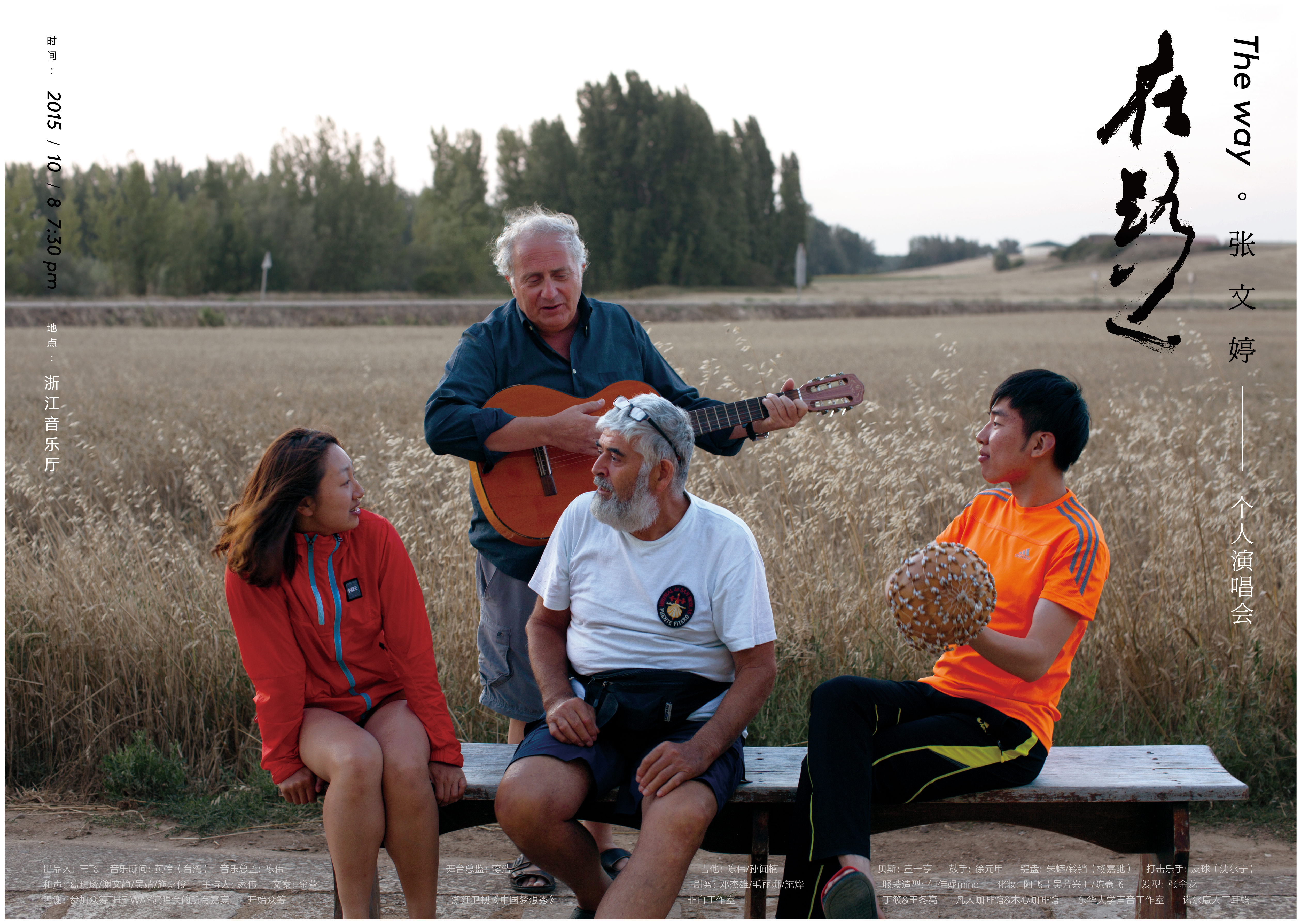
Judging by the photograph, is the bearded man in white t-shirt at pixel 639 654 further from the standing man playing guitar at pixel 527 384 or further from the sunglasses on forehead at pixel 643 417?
the standing man playing guitar at pixel 527 384

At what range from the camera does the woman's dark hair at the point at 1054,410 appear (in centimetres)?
259

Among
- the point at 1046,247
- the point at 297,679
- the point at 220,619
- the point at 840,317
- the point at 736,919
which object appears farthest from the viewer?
the point at 1046,247

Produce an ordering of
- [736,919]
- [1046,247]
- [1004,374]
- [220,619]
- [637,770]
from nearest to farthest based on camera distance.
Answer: [637,770] → [736,919] → [220,619] → [1004,374] → [1046,247]

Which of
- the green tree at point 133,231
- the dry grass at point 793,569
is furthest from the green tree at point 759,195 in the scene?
the dry grass at point 793,569

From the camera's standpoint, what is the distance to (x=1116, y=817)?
2.65 m

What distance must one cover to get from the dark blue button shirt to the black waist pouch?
630 mm

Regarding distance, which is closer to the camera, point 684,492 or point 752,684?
point 752,684

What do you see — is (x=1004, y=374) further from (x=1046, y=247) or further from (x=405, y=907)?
A: (x=1046, y=247)

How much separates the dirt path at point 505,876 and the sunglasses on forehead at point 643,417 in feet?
4.66

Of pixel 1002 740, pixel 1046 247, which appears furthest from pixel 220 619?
pixel 1046 247

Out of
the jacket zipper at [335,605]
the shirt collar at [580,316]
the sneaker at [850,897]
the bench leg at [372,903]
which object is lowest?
the bench leg at [372,903]

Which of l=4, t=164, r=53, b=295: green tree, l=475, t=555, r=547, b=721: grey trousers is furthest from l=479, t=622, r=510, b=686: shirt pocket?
l=4, t=164, r=53, b=295: green tree

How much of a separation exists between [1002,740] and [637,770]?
3.07ft

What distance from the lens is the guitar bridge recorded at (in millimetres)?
3152
